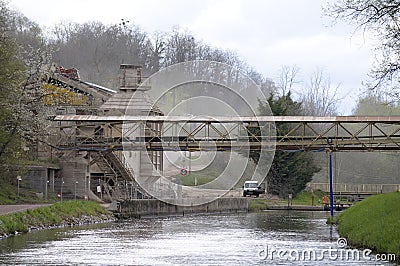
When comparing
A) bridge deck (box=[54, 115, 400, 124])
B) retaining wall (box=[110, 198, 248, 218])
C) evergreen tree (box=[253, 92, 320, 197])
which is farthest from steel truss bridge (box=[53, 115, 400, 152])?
evergreen tree (box=[253, 92, 320, 197])

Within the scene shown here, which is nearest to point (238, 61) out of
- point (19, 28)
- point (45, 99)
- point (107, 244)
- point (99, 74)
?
point (99, 74)

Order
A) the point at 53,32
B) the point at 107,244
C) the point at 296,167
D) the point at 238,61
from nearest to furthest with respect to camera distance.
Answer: the point at 107,244 → the point at 296,167 → the point at 238,61 → the point at 53,32

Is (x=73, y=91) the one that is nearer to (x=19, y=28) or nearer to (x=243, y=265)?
(x=243, y=265)

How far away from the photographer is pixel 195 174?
269 ft

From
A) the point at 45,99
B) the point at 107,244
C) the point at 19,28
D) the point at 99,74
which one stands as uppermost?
the point at 19,28

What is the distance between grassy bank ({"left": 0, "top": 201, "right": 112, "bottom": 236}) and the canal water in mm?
842

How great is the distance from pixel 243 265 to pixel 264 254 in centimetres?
358

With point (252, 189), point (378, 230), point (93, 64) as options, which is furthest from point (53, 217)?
point (93, 64)

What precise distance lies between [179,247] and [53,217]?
12436mm

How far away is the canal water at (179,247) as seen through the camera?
23.6 metres

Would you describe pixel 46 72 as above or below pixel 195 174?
above

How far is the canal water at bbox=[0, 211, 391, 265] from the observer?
77.4 ft

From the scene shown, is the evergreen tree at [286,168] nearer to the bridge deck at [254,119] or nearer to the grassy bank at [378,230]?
the bridge deck at [254,119]

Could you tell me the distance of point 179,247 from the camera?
28.5 m
